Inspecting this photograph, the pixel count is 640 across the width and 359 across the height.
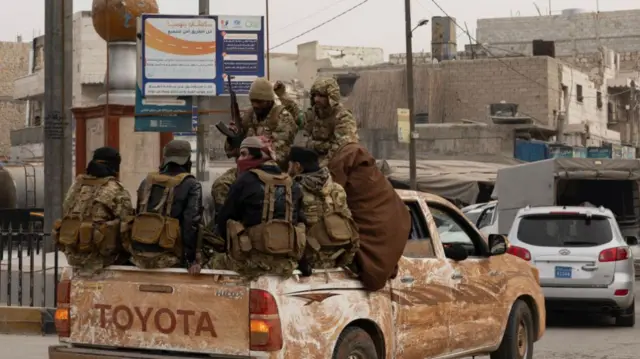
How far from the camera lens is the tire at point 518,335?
9969 mm

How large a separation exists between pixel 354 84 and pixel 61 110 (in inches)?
1636

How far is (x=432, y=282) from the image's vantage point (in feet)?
28.9

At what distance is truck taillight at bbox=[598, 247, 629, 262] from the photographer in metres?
15.3

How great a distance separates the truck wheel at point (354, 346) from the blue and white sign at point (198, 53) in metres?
13.0

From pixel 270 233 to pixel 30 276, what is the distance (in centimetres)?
713

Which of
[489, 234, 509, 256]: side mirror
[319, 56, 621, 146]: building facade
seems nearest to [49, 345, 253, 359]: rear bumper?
[489, 234, 509, 256]: side mirror

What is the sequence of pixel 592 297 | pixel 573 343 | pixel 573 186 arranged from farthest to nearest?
pixel 573 186
pixel 592 297
pixel 573 343

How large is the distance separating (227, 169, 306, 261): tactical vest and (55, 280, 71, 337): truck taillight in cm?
126

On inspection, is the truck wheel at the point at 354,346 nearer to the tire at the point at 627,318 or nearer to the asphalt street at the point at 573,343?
the asphalt street at the point at 573,343

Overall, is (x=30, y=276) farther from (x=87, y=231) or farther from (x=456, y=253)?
(x=456, y=253)

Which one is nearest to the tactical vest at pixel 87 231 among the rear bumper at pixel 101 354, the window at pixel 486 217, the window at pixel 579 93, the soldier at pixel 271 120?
the rear bumper at pixel 101 354

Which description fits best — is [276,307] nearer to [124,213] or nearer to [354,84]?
[124,213]

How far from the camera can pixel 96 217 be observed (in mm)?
8070

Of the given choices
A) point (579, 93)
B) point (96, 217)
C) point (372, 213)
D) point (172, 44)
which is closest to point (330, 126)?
point (372, 213)
